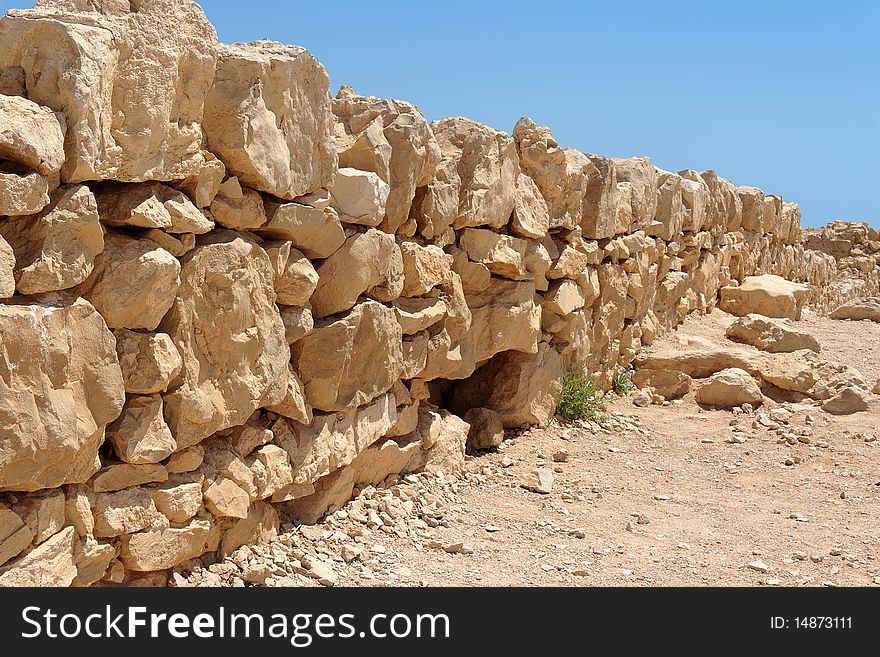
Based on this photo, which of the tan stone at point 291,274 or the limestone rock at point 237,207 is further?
the tan stone at point 291,274

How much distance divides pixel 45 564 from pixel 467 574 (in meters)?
1.89

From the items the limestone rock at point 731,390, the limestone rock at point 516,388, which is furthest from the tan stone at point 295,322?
the limestone rock at point 731,390

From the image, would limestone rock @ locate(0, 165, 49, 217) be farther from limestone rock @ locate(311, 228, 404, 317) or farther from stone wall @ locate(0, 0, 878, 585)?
limestone rock @ locate(311, 228, 404, 317)

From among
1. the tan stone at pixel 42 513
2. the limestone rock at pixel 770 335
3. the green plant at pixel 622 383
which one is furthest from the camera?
the limestone rock at pixel 770 335

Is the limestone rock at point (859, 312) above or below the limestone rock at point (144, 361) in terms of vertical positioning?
above

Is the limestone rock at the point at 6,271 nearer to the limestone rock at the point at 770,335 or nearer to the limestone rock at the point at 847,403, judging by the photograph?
the limestone rock at the point at 847,403

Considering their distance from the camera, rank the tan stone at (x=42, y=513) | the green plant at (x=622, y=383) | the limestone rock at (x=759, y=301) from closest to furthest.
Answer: the tan stone at (x=42, y=513) < the green plant at (x=622, y=383) < the limestone rock at (x=759, y=301)

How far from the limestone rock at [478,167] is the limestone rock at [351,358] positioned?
1.06 metres

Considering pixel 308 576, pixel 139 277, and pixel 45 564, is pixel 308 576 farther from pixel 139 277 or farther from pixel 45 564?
pixel 139 277

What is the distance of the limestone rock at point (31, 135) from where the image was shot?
2.77m

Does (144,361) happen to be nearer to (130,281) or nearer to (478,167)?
(130,281)

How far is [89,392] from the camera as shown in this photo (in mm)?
3170

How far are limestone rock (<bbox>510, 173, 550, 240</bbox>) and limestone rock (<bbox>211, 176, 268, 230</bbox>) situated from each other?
8.21 feet

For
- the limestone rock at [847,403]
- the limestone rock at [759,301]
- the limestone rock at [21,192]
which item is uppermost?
the limestone rock at [759,301]
